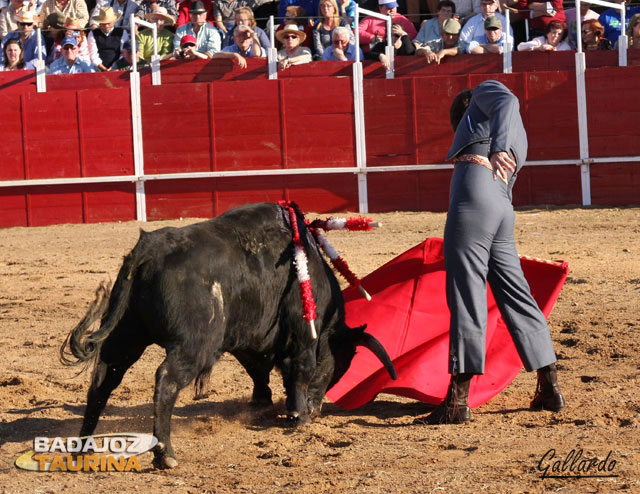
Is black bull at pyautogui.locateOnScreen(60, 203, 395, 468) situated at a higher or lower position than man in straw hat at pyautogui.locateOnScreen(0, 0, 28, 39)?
lower

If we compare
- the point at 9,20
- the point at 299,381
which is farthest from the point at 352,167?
the point at 299,381

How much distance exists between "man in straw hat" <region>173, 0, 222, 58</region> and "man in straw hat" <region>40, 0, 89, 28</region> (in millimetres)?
1143

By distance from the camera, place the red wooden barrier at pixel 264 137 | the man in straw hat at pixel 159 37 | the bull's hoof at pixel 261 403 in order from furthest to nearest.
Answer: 1. the man in straw hat at pixel 159 37
2. the red wooden barrier at pixel 264 137
3. the bull's hoof at pixel 261 403

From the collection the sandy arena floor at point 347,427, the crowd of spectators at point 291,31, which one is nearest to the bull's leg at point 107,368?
the sandy arena floor at point 347,427

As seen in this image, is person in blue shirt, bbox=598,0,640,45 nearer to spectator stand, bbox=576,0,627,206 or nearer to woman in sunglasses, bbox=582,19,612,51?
woman in sunglasses, bbox=582,19,612,51

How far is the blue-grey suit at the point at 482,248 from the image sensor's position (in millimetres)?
3506

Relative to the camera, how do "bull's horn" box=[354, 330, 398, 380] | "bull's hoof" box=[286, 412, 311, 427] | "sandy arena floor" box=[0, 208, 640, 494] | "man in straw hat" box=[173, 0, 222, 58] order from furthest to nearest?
1. "man in straw hat" box=[173, 0, 222, 58]
2. "bull's horn" box=[354, 330, 398, 380]
3. "bull's hoof" box=[286, 412, 311, 427]
4. "sandy arena floor" box=[0, 208, 640, 494]

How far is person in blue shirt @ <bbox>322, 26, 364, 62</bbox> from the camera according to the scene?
1079cm

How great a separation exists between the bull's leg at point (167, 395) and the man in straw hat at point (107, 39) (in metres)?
8.62

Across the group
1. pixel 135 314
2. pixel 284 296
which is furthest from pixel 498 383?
pixel 135 314

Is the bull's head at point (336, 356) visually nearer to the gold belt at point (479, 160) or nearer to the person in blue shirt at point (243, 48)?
the gold belt at point (479, 160)

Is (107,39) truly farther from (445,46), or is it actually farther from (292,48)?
(445,46)

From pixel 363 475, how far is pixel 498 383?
3.69 feet

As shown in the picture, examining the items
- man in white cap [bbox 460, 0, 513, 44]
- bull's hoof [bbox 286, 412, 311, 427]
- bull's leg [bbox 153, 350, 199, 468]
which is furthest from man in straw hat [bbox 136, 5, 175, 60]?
bull's leg [bbox 153, 350, 199, 468]
